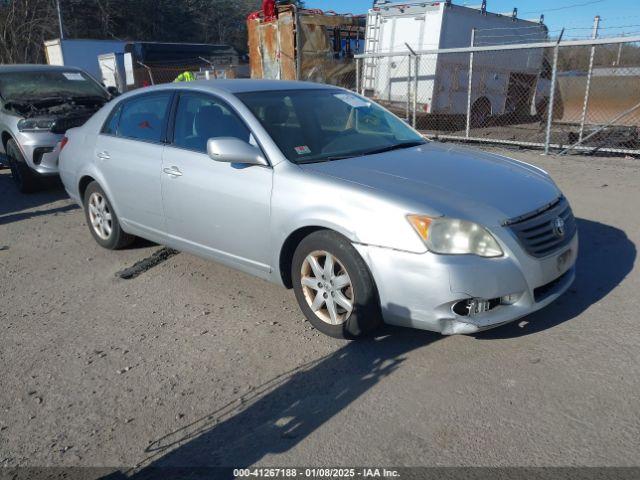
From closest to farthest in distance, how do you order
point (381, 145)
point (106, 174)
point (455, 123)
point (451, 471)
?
point (451, 471) → point (381, 145) → point (106, 174) → point (455, 123)

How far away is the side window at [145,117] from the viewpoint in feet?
15.3

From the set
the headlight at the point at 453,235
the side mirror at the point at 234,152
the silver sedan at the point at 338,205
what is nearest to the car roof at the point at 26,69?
the silver sedan at the point at 338,205

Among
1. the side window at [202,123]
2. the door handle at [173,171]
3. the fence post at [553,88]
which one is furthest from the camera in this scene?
the fence post at [553,88]

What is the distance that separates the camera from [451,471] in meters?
2.43

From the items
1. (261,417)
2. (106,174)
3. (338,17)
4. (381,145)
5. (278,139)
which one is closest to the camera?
(261,417)

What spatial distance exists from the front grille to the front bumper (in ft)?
0.23

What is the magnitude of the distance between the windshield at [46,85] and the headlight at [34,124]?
2.66 feet

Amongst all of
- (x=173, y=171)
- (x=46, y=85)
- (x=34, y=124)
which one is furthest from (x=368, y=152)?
(x=46, y=85)

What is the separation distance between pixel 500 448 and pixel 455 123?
465 inches

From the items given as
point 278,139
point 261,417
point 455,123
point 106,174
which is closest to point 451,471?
point 261,417

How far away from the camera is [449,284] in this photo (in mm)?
3049

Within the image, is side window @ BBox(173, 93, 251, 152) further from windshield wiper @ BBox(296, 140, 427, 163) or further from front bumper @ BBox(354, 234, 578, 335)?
front bumper @ BBox(354, 234, 578, 335)

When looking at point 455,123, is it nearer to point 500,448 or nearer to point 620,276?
point 620,276

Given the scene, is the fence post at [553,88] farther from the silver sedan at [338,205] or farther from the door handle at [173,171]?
the door handle at [173,171]
